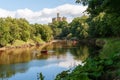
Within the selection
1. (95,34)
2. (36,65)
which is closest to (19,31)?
(95,34)

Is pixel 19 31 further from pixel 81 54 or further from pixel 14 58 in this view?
pixel 81 54

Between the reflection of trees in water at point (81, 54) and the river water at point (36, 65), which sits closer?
the river water at point (36, 65)

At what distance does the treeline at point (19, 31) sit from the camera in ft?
359

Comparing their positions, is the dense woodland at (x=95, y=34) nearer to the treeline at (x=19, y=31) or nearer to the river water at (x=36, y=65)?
the treeline at (x=19, y=31)

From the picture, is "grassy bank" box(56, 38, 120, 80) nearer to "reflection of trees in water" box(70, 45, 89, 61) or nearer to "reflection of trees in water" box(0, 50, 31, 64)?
"reflection of trees in water" box(70, 45, 89, 61)

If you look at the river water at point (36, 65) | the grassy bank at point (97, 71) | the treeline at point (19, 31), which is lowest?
the river water at point (36, 65)

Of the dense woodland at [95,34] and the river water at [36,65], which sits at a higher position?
the dense woodland at [95,34]

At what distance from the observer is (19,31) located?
129125mm

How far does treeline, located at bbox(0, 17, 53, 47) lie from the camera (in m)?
109

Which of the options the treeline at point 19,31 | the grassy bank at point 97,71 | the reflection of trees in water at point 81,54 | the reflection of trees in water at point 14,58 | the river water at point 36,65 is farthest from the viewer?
the treeline at point 19,31

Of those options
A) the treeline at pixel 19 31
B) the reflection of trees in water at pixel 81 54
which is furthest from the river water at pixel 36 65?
the treeline at pixel 19 31

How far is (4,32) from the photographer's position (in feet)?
358

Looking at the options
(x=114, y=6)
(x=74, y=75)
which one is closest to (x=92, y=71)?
(x=74, y=75)

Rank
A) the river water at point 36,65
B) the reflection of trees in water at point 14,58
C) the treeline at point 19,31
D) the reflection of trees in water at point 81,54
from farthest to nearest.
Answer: the treeline at point 19,31 → the reflection of trees in water at point 14,58 → the reflection of trees in water at point 81,54 → the river water at point 36,65
